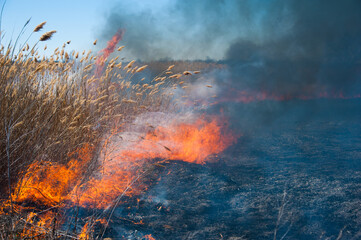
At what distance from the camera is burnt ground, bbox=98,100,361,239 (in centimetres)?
221

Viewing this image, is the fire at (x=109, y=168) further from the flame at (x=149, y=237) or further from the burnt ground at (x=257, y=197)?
the flame at (x=149, y=237)

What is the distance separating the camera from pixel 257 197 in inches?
108

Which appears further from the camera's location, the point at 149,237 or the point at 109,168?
the point at 109,168

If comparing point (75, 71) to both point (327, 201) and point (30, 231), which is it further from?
point (327, 201)

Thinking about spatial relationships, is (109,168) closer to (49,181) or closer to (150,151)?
(49,181)

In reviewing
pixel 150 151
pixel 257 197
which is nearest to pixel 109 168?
pixel 150 151

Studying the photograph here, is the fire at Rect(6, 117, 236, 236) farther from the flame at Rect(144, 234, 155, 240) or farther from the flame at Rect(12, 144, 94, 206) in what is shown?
the flame at Rect(144, 234, 155, 240)

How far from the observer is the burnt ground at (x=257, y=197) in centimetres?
221

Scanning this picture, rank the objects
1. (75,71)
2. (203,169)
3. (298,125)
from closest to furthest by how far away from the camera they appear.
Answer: (203,169)
(75,71)
(298,125)

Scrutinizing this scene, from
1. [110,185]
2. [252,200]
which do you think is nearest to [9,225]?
[110,185]

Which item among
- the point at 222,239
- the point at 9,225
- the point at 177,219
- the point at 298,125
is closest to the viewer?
the point at 9,225

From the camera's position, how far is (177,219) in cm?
242

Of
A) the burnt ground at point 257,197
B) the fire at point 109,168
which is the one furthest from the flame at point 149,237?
the fire at point 109,168

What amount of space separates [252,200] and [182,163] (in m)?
1.31
